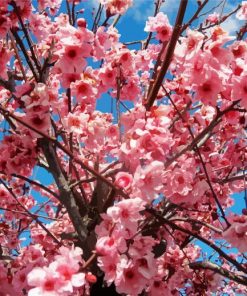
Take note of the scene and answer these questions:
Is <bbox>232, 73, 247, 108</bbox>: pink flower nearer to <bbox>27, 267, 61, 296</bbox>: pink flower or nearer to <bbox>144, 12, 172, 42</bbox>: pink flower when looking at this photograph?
<bbox>144, 12, 172, 42</bbox>: pink flower

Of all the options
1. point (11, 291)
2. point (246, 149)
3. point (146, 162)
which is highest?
point (246, 149)

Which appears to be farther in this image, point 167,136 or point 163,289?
point 163,289

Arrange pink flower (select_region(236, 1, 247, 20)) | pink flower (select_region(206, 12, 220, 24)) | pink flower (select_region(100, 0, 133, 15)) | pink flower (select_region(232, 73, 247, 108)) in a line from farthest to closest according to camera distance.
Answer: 1. pink flower (select_region(206, 12, 220, 24))
2. pink flower (select_region(100, 0, 133, 15))
3. pink flower (select_region(236, 1, 247, 20))
4. pink flower (select_region(232, 73, 247, 108))

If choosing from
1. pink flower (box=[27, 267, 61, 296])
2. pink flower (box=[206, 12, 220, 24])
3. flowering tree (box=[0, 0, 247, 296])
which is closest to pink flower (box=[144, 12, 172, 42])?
flowering tree (box=[0, 0, 247, 296])

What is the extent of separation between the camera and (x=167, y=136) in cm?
301

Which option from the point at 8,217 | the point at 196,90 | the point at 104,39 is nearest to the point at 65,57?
the point at 104,39

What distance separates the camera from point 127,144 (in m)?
3.06

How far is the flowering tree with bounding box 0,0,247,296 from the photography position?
2842 millimetres

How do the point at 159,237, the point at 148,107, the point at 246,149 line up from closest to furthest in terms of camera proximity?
1. the point at 148,107
2. the point at 159,237
3. the point at 246,149

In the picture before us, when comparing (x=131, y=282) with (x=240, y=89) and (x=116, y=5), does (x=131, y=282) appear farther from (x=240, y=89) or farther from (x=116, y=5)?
(x=116, y=5)

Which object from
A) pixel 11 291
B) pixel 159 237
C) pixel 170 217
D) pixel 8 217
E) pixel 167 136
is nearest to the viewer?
pixel 167 136

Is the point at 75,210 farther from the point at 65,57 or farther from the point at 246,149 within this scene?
the point at 246,149

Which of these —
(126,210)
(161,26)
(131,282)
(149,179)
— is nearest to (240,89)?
(149,179)

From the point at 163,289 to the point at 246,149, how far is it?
71.3 inches
